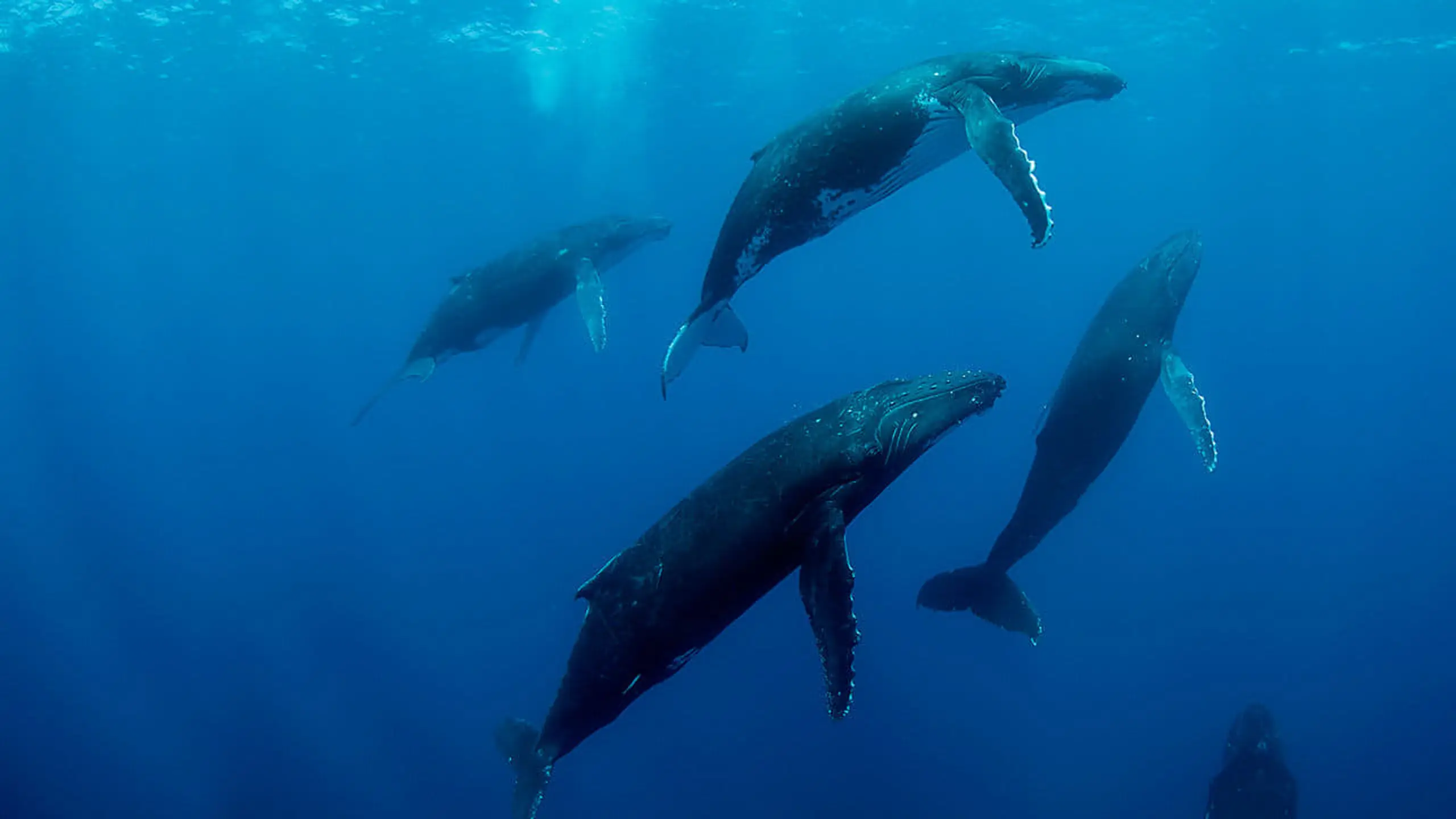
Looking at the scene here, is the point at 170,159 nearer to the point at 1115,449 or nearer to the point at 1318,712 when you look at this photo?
the point at 1115,449

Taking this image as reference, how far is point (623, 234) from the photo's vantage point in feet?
49.3

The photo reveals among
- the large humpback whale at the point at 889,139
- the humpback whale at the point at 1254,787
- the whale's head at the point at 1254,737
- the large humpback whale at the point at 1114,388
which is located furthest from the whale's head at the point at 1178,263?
the whale's head at the point at 1254,737

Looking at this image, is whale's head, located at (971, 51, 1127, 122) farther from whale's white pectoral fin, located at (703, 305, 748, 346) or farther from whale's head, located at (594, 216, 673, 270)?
whale's head, located at (594, 216, 673, 270)

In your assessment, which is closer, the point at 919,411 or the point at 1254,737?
the point at 919,411

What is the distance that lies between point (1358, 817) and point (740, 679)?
20761 mm

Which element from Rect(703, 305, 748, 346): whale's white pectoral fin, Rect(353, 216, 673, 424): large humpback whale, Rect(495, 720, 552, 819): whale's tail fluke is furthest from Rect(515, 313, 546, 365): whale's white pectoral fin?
Rect(495, 720, 552, 819): whale's tail fluke

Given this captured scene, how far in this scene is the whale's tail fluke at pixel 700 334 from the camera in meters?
8.55

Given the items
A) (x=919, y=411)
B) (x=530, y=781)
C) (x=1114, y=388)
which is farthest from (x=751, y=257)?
(x=530, y=781)

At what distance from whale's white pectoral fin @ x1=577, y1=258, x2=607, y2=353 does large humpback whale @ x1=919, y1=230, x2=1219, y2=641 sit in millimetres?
6477

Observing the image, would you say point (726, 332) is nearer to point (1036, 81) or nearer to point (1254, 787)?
point (1036, 81)

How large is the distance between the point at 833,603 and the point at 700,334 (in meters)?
3.62

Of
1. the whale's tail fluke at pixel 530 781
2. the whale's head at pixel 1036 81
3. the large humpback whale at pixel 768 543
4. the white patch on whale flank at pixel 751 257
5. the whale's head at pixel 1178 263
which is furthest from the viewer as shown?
the whale's head at pixel 1178 263

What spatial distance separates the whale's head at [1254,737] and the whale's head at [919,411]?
13556mm

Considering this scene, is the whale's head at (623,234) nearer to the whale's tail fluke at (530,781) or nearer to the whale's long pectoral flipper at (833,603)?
the whale's tail fluke at (530,781)
